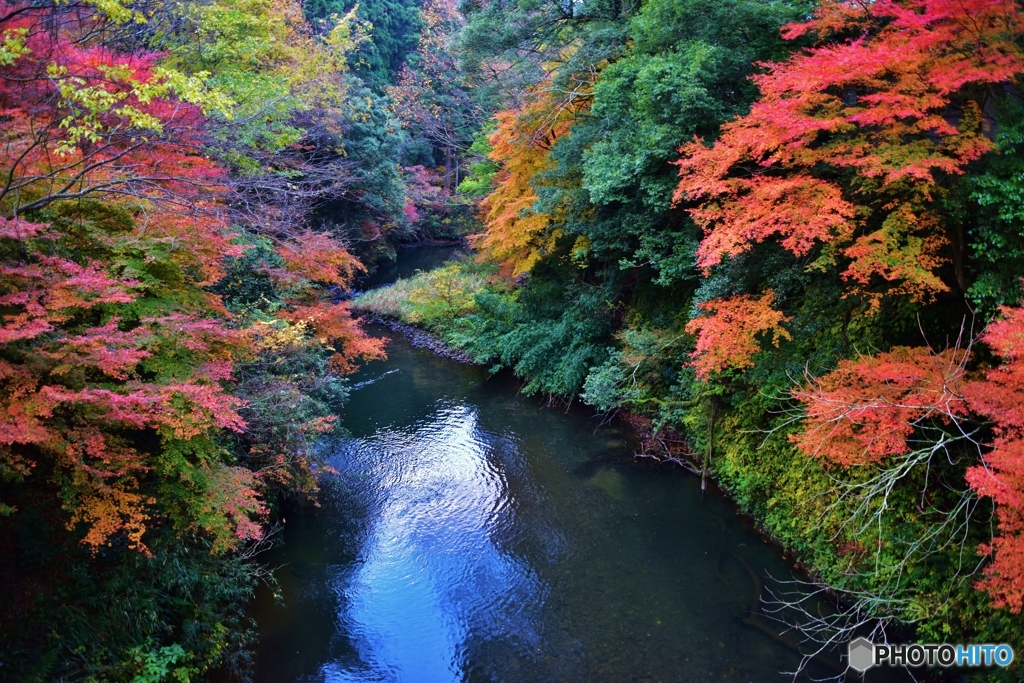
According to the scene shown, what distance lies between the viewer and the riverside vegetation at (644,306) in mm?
5207

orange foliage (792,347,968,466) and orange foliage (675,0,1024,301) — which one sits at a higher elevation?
orange foliage (675,0,1024,301)

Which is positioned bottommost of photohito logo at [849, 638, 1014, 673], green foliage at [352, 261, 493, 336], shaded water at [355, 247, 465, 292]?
shaded water at [355, 247, 465, 292]

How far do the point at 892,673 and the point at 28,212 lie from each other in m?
10.6

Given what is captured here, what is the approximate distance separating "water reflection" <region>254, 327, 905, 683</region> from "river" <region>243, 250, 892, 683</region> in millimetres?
24

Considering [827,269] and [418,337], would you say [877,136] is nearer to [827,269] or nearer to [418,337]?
[827,269]

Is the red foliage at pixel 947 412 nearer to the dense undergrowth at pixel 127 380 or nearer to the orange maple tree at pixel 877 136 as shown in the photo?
the orange maple tree at pixel 877 136

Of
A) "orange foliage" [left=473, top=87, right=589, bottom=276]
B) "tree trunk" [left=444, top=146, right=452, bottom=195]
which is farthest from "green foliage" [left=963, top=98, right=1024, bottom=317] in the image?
"tree trunk" [left=444, top=146, right=452, bottom=195]

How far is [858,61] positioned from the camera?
6434mm

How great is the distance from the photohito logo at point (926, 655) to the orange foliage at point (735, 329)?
3.76 meters

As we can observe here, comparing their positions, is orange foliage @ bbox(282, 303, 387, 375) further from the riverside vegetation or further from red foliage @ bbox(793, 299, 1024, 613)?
red foliage @ bbox(793, 299, 1024, 613)

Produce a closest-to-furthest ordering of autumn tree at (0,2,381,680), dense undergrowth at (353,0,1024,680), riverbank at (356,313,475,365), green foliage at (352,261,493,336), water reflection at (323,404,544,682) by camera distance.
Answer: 1. autumn tree at (0,2,381,680)
2. dense undergrowth at (353,0,1024,680)
3. water reflection at (323,404,544,682)
4. riverbank at (356,313,475,365)
5. green foliage at (352,261,493,336)

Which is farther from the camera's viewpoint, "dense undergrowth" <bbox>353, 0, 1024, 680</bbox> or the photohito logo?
"dense undergrowth" <bbox>353, 0, 1024, 680</bbox>

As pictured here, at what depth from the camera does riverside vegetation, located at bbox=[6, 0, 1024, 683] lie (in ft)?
17.1

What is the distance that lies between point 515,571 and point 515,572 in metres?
0.02
